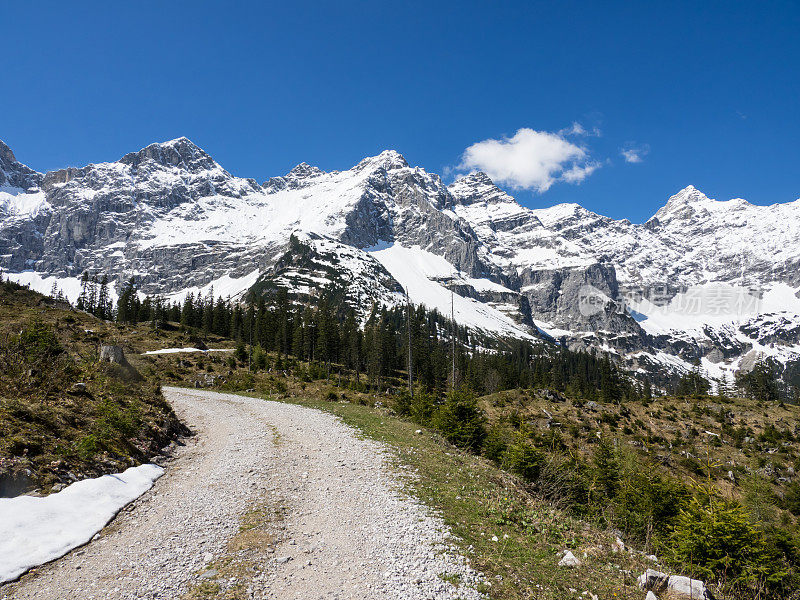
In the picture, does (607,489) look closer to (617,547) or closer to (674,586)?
(617,547)

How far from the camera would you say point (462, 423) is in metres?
22.7

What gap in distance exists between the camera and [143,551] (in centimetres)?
778

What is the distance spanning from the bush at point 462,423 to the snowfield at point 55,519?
15.8 m

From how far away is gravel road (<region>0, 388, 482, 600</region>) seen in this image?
262 inches

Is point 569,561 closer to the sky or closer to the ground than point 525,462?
closer to the sky

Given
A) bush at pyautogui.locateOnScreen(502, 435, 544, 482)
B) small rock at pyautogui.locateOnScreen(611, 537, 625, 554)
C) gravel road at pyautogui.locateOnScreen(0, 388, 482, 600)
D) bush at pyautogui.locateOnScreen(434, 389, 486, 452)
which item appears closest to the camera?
gravel road at pyautogui.locateOnScreen(0, 388, 482, 600)

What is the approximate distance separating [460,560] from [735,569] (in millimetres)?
8074

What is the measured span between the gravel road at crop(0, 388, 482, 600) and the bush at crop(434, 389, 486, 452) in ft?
28.4

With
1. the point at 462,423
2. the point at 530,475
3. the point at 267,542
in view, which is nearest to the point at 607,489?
the point at 530,475

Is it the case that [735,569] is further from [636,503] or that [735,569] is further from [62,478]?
[62,478]

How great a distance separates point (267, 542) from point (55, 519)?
4.61 m

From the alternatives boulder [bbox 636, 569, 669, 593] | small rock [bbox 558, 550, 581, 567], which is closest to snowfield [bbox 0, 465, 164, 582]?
small rock [bbox 558, 550, 581, 567]

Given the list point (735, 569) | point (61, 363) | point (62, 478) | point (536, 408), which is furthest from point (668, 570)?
point (536, 408)

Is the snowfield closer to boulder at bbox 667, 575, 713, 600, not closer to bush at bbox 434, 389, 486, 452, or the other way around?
boulder at bbox 667, 575, 713, 600
